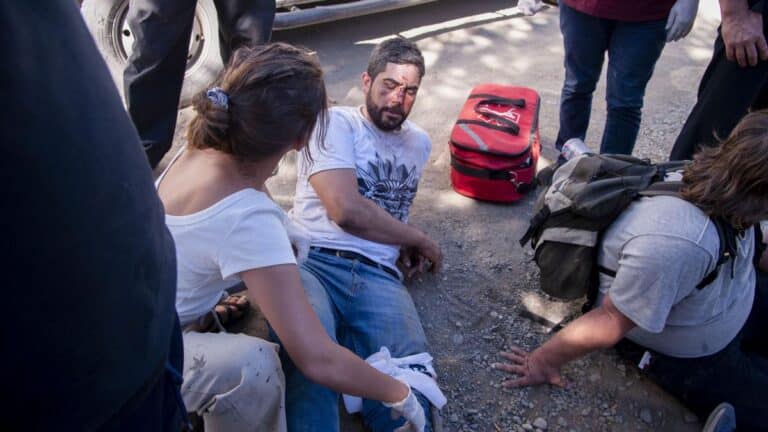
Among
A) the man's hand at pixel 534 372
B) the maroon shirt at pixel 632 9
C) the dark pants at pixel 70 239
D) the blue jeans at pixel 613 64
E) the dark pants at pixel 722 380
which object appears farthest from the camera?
the blue jeans at pixel 613 64

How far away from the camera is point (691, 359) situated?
2.12 m

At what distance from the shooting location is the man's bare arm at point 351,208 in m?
2.30

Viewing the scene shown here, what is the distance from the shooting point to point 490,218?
319 cm

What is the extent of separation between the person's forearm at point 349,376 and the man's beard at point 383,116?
119 centimetres

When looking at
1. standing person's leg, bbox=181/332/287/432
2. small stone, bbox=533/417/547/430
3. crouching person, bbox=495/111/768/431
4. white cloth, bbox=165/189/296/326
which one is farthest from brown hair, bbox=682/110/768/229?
standing person's leg, bbox=181/332/287/432

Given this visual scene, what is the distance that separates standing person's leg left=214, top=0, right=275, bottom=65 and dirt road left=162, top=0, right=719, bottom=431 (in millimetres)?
663

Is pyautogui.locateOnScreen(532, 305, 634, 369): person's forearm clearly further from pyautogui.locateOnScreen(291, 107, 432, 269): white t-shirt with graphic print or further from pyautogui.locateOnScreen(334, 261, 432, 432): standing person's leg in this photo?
pyautogui.locateOnScreen(291, 107, 432, 269): white t-shirt with graphic print

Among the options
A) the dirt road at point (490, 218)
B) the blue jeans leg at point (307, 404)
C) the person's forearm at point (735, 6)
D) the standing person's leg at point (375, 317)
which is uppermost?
the person's forearm at point (735, 6)

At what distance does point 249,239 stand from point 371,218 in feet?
Answer: 3.00

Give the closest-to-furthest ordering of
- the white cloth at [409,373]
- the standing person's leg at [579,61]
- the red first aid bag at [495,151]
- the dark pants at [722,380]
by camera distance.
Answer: the white cloth at [409,373] → the dark pants at [722,380] → the standing person's leg at [579,61] → the red first aid bag at [495,151]

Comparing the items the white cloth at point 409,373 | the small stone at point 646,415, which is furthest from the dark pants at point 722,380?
the white cloth at point 409,373

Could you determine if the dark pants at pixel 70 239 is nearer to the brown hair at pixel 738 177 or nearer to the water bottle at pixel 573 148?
the brown hair at pixel 738 177

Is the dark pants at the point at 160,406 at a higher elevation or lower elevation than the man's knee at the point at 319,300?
higher

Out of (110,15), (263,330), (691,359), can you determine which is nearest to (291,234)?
(263,330)
